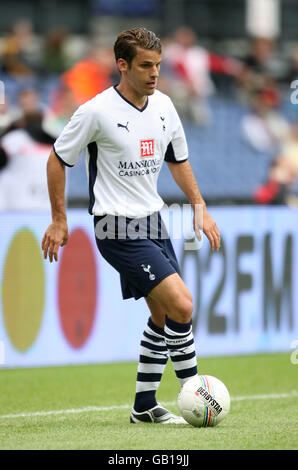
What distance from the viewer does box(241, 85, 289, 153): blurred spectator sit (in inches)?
702

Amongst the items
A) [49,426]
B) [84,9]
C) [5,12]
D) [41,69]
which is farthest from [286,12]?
[49,426]

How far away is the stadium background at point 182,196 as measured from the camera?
376 inches

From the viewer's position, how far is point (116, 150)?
20.1 ft

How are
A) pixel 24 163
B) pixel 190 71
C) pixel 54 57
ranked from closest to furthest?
pixel 24 163 < pixel 54 57 < pixel 190 71

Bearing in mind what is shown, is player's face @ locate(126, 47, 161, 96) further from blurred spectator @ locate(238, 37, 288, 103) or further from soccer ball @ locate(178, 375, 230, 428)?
blurred spectator @ locate(238, 37, 288, 103)

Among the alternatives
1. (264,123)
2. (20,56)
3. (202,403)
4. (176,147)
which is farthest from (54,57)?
(202,403)

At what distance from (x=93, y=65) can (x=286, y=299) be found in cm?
613

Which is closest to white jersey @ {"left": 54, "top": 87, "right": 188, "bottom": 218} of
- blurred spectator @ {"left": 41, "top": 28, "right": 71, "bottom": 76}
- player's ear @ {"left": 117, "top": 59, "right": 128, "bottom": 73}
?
player's ear @ {"left": 117, "top": 59, "right": 128, "bottom": 73}

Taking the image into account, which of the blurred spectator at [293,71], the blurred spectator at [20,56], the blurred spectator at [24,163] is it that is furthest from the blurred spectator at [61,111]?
the blurred spectator at [293,71]

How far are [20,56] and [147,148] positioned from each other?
1055cm

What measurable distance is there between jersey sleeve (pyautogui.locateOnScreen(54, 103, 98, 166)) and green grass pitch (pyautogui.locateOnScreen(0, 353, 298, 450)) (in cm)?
164

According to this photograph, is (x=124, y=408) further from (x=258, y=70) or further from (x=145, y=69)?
(x=258, y=70)
